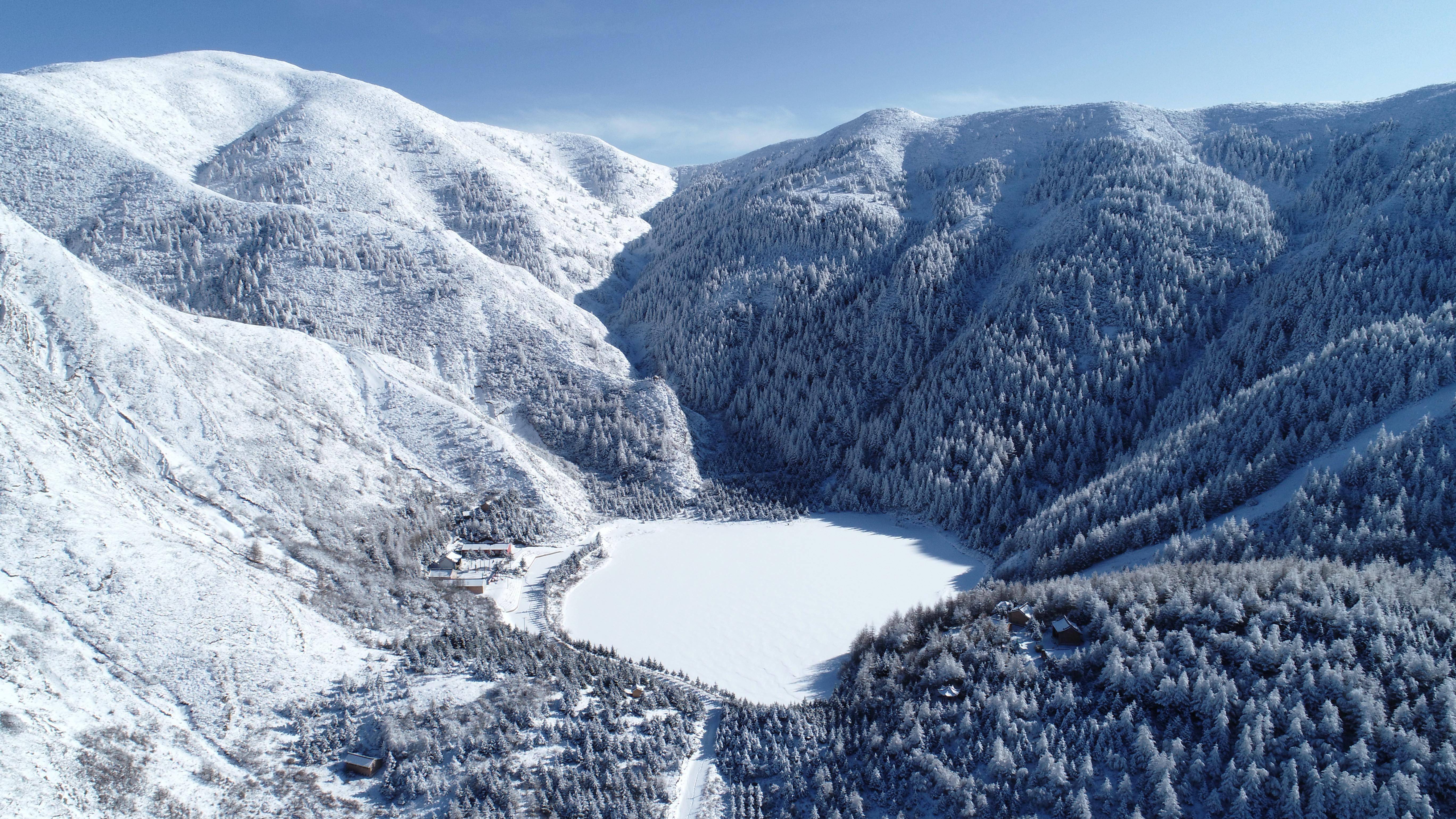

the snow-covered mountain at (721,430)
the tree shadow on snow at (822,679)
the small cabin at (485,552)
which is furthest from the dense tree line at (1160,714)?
the small cabin at (485,552)

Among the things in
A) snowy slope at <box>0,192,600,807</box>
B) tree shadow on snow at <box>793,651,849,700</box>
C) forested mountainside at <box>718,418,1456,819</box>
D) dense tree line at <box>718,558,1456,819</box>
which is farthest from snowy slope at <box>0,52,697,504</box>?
dense tree line at <box>718,558,1456,819</box>

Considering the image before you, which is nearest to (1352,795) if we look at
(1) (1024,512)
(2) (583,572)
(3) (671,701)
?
(3) (671,701)

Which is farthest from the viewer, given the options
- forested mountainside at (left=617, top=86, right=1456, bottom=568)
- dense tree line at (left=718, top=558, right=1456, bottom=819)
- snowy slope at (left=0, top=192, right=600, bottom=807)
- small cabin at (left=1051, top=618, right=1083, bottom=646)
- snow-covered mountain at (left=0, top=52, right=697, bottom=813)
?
forested mountainside at (left=617, top=86, right=1456, bottom=568)

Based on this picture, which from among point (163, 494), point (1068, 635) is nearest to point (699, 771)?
point (1068, 635)

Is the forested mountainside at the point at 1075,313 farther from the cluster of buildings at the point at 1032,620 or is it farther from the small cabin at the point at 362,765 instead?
the small cabin at the point at 362,765

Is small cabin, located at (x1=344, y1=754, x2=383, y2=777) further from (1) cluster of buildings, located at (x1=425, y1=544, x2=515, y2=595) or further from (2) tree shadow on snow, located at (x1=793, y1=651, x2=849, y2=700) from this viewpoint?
(2) tree shadow on snow, located at (x1=793, y1=651, x2=849, y2=700)

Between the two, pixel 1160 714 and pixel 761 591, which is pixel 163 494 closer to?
pixel 761 591
